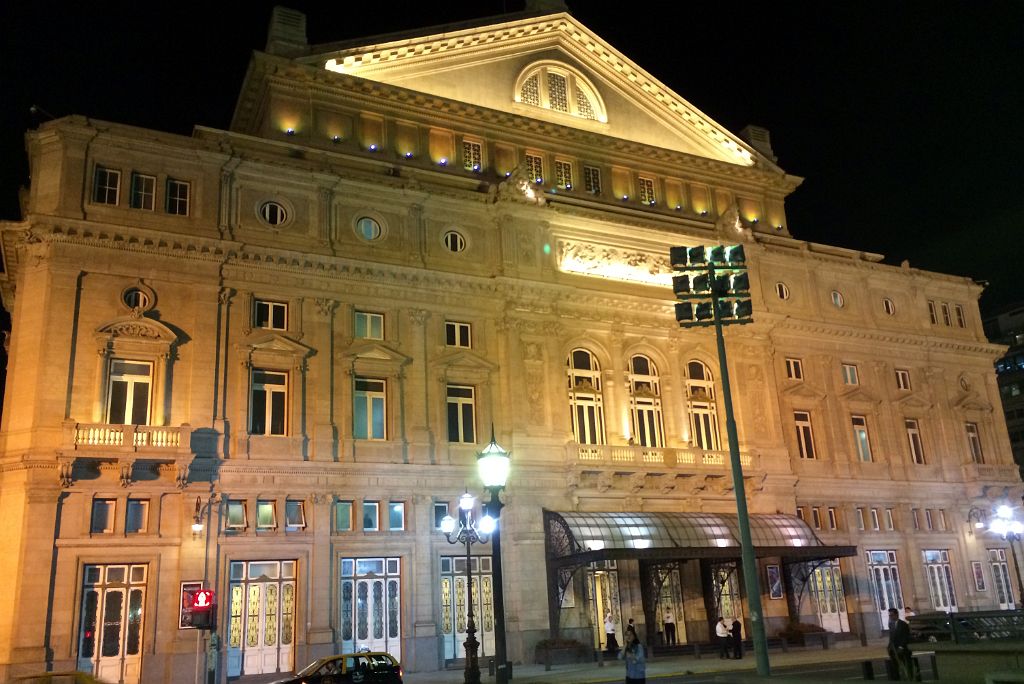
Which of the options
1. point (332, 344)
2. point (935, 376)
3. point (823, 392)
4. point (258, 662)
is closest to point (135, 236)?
point (332, 344)

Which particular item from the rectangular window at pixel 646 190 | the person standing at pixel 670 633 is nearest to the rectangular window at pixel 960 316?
the rectangular window at pixel 646 190

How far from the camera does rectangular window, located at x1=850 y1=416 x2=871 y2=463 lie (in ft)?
159

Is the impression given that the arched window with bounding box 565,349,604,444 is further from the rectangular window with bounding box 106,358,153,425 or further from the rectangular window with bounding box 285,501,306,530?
the rectangular window with bounding box 106,358,153,425

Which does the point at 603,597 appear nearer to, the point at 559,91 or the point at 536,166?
the point at 536,166

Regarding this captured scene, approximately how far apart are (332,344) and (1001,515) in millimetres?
30661

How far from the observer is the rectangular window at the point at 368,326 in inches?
1467

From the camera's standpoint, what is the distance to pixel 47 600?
28.6m

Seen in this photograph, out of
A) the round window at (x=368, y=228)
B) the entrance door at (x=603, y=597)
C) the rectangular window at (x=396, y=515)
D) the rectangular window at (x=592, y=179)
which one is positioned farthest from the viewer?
the rectangular window at (x=592, y=179)

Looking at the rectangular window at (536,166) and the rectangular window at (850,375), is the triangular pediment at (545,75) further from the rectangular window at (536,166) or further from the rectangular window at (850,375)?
the rectangular window at (850,375)

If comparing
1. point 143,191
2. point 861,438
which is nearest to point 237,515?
point 143,191

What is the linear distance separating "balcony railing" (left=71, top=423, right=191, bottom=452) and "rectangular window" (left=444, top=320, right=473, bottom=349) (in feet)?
38.8

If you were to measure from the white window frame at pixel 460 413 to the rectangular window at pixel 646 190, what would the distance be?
15.9 m

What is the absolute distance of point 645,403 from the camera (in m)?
42.7

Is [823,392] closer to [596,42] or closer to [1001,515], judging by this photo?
[1001,515]
